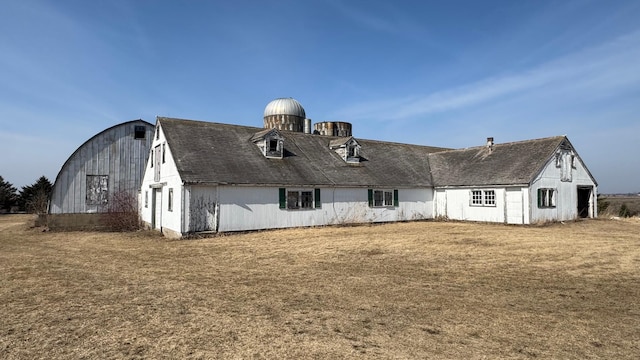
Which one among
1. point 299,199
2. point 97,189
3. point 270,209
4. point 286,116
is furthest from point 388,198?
point 97,189

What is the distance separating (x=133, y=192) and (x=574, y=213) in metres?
28.4

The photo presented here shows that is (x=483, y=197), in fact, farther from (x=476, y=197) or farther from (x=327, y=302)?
(x=327, y=302)

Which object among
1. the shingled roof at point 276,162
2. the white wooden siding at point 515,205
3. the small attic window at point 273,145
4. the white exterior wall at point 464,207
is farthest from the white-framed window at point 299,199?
the white wooden siding at point 515,205

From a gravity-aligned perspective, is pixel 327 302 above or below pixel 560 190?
below

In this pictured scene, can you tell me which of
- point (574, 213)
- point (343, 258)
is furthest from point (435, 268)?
point (574, 213)

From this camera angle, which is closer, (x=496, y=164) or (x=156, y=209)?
(x=156, y=209)

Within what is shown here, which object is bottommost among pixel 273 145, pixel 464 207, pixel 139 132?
pixel 464 207

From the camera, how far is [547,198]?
24500 millimetres

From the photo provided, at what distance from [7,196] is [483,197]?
47.1 metres

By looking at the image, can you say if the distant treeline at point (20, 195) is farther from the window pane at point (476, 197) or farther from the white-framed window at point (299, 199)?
the window pane at point (476, 197)

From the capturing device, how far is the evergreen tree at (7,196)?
142 feet

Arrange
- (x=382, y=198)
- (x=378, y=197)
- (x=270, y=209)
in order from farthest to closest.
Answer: (x=382, y=198), (x=378, y=197), (x=270, y=209)

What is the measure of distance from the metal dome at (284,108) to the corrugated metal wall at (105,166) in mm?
10984

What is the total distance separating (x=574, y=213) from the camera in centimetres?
2633
